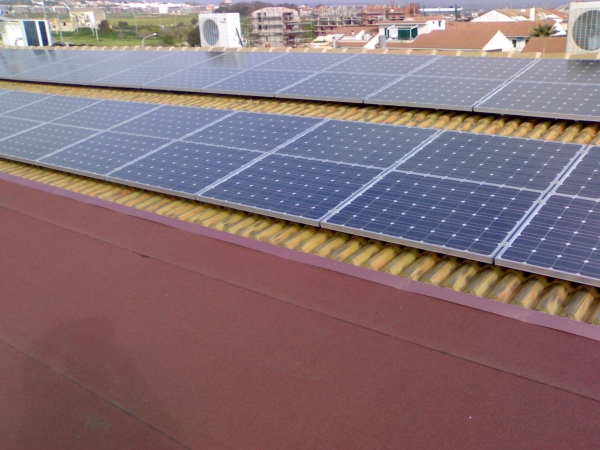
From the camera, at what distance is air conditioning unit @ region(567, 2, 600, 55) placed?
580 inches

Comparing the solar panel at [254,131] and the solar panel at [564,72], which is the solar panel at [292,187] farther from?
the solar panel at [564,72]

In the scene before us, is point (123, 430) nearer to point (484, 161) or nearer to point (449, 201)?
point (449, 201)

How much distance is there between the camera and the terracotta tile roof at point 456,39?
57500 mm

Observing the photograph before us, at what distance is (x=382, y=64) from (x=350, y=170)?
24.5ft

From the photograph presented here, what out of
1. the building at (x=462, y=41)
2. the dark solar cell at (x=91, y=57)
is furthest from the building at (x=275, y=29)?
the dark solar cell at (x=91, y=57)

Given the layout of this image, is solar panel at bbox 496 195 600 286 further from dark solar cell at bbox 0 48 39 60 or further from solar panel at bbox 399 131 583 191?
dark solar cell at bbox 0 48 39 60

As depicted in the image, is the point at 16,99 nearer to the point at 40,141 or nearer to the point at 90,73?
the point at 90,73

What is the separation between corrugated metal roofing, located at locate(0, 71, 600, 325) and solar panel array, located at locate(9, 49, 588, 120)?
31 cm

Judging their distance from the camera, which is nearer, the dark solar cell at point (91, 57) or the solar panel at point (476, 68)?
the solar panel at point (476, 68)

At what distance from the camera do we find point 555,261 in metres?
6.08

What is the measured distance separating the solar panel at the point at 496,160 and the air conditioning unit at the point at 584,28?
7809 millimetres

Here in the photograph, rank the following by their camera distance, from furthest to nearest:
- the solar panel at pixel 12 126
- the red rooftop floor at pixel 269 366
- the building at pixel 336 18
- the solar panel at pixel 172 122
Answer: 1. the building at pixel 336 18
2. the solar panel at pixel 12 126
3. the solar panel at pixel 172 122
4. the red rooftop floor at pixel 269 366

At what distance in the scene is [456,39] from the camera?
192 ft

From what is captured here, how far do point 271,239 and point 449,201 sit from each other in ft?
8.37
